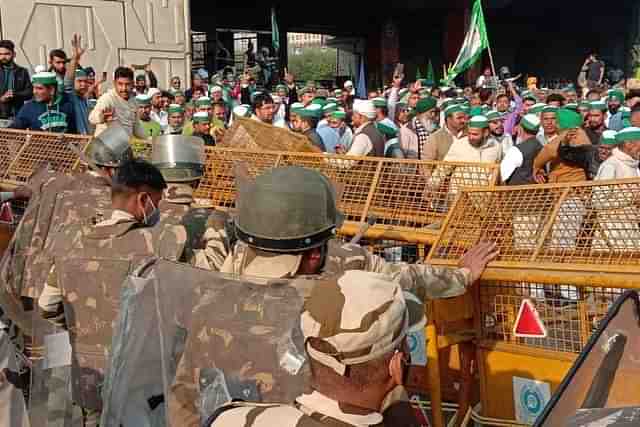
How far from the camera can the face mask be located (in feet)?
11.6

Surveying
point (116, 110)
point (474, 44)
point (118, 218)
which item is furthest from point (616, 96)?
point (118, 218)

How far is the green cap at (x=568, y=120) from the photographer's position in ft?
23.5

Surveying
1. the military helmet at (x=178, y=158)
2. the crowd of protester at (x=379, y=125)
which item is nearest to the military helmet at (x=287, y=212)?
the military helmet at (x=178, y=158)

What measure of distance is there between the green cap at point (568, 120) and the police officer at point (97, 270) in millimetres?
4809

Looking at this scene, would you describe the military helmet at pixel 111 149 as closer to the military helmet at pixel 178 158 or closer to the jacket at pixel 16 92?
the military helmet at pixel 178 158

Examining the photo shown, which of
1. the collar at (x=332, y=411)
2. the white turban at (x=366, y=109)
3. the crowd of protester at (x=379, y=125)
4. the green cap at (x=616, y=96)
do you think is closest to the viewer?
the collar at (x=332, y=411)

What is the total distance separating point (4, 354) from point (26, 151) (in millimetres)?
4004

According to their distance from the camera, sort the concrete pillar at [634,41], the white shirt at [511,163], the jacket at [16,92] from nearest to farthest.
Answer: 1. the white shirt at [511,163]
2. the jacket at [16,92]
3. the concrete pillar at [634,41]

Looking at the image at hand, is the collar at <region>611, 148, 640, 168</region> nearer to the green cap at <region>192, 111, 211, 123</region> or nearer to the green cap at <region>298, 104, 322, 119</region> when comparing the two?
the green cap at <region>298, 104, 322, 119</region>

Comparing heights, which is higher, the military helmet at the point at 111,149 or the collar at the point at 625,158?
the military helmet at the point at 111,149

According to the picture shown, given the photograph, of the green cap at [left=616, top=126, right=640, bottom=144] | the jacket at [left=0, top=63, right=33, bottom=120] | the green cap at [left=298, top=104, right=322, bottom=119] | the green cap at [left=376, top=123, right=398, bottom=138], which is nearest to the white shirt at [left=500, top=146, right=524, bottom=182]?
the green cap at [left=616, top=126, right=640, bottom=144]

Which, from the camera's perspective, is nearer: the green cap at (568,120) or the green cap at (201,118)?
the green cap at (568,120)

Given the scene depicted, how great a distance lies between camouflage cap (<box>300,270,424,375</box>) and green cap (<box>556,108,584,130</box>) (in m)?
5.85

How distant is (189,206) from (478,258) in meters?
1.55
